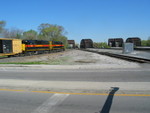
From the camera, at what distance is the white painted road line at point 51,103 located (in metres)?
6.00

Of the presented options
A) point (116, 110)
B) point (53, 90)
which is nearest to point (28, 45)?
point (53, 90)

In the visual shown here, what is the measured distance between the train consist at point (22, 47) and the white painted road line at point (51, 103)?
28491 mm

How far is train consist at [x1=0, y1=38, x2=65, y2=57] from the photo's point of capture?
34.3 meters

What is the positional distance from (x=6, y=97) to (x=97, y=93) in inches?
138

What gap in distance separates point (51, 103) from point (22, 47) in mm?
36683

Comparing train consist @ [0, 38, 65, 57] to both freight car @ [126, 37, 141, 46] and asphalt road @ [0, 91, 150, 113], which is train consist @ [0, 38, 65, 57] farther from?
freight car @ [126, 37, 141, 46]

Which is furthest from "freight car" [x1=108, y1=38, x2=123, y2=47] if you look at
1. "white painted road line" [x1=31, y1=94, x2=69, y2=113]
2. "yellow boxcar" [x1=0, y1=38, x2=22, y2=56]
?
"white painted road line" [x1=31, y1=94, x2=69, y2=113]

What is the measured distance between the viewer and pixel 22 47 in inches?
1646

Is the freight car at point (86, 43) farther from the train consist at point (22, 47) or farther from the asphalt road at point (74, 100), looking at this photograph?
the asphalt road at point (74, 100)

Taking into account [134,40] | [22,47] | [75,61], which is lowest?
[75,61]

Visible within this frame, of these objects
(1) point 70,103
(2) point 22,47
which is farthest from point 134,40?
(1) point 70,103

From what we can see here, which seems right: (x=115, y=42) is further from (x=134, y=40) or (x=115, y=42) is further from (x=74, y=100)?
(x=74, y=100)

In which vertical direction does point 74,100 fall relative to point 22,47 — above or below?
below

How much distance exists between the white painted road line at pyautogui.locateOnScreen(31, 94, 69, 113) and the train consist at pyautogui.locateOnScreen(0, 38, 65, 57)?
28.5m
